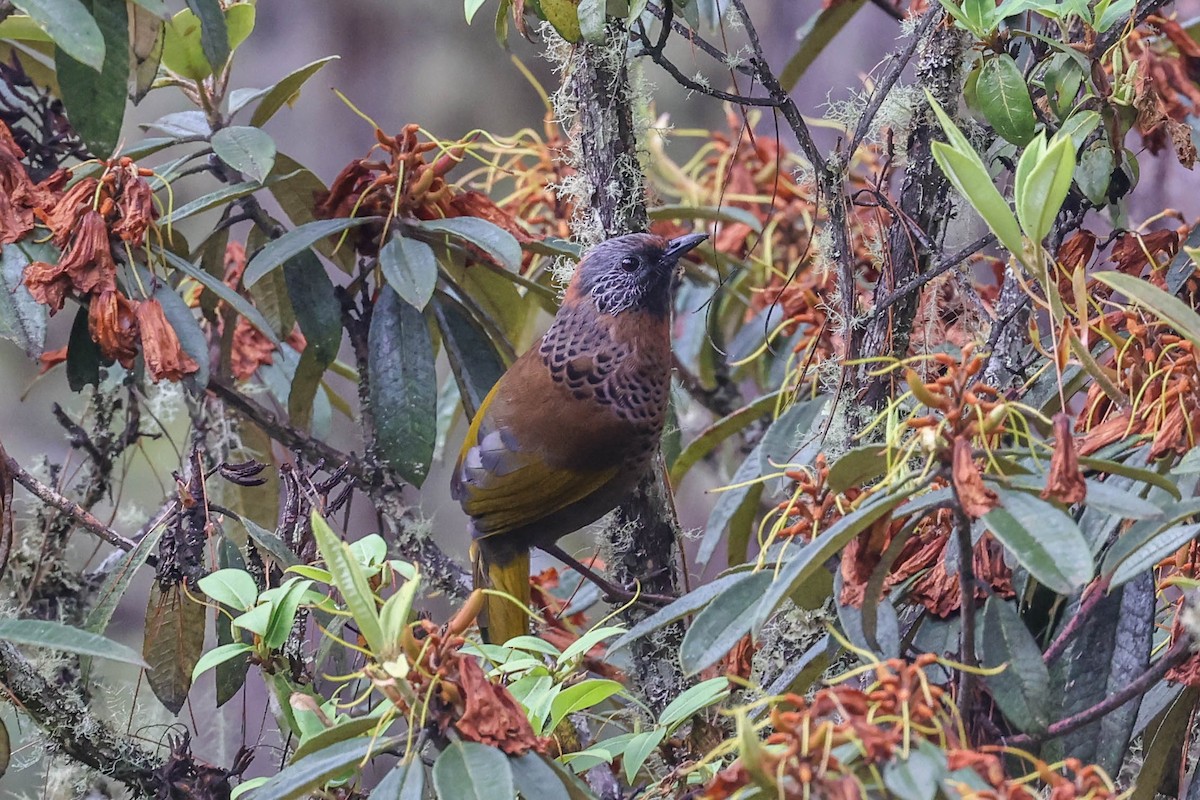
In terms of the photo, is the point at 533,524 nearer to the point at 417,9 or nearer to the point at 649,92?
the point at 649,92

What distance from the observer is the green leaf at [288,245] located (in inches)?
53.9

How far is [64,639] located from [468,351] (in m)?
0.76

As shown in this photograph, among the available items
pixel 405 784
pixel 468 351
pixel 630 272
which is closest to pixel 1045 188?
pixel 405 784

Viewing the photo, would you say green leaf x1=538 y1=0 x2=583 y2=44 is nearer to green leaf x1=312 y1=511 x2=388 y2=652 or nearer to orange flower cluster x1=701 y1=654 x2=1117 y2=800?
green leaf x1=312 y1=511 x2=388 y2=652

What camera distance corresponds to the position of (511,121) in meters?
3.89

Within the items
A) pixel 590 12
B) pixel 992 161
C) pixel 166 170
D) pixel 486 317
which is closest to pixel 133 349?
pixel 166 170

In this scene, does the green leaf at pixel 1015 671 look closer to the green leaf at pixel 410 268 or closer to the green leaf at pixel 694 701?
the green leaf at pixel 694 701

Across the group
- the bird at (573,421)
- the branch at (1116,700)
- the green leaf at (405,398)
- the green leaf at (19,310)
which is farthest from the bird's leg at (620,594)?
the green leaf at (19,310)

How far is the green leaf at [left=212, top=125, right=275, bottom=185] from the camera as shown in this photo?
1.38 meters

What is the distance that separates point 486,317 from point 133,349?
1.68ft

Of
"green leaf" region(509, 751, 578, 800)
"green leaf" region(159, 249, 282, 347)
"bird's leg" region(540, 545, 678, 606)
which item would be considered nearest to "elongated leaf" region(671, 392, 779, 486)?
"bird's leg" region(540, 545, 678, 606)

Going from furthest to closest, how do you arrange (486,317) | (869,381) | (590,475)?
(486,317), (590,475), (869,381)

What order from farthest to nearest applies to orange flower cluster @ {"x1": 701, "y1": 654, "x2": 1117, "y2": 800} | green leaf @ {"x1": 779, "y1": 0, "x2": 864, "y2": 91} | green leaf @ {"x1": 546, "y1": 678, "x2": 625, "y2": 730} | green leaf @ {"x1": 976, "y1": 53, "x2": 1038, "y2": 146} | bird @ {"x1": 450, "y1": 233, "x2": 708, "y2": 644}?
green leaf @ {"x1": 779, "y1": 0, "x2": 864, "y2": 91}, bird @ {"x1": 450, "y1": 233, "x2": 708, "y2": 644}, green leaf @ {"x1": 976, "y1": 53, "x2": 1038, "y2": 146}, green leaf @ {"x1": 546, "y1": 678, "x2": 625, "y2": 730}, orange flower cluster @ {"x1": 701, "y1": 654, "x2": 1117, "y2": 800}

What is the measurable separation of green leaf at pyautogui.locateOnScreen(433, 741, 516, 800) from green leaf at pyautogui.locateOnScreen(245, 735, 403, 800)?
0.08m
